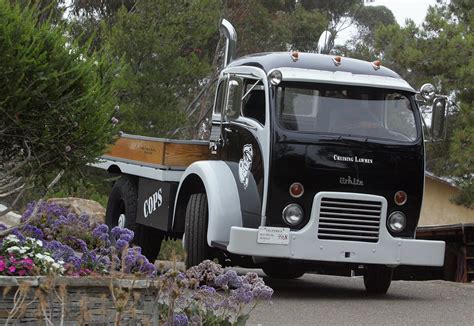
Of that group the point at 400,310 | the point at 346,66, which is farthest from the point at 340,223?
the point at 346,66

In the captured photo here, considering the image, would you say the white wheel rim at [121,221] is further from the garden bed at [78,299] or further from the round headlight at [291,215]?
the garden bed at [78,299]

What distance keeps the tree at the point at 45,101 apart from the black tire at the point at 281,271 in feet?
20.5

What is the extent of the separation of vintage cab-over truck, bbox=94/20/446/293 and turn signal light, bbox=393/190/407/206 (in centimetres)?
1

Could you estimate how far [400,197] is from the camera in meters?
12.5

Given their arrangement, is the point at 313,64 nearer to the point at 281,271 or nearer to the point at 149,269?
the point at 281,271

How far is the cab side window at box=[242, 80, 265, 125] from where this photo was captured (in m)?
12.7

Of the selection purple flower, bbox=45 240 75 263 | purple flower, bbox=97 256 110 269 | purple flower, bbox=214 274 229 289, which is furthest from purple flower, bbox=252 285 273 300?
purple flower, bbox=45 240 75 263

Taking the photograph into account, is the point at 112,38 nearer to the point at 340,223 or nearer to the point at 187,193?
the point at 187,193

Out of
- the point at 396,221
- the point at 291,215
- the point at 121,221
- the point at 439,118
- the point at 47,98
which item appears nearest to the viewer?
the point at 47,98

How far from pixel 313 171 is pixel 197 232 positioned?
163cm

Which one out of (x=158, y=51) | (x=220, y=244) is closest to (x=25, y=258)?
(x=220, y=244)

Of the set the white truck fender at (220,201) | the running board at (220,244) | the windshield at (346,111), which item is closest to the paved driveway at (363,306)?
the running board at (220,244)

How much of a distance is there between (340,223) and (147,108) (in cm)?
1485

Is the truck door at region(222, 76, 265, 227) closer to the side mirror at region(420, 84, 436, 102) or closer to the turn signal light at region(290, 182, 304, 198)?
the turn signal light at region(290, 182, 304, 198)
